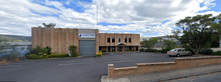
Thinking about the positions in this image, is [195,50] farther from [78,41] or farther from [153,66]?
[78,41]

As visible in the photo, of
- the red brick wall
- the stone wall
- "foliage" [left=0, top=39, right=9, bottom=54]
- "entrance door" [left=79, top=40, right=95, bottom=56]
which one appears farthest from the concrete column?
"foliage" [left=0, top=39, right=9, bottom=54]

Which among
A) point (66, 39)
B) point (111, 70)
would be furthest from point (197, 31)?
point (66, 39)

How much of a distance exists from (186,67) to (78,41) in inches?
755

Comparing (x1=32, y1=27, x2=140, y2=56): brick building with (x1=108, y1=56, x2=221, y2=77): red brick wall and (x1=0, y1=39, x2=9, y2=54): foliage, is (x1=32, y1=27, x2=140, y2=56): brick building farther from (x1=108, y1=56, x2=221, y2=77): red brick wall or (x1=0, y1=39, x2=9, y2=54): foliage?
(x1=108, y1=56, x2=221, y2=77): red brick wall

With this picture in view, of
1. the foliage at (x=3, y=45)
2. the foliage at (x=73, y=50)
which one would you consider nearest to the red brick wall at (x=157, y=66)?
the foliage at (x=73, y=50)

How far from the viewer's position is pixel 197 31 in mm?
17031

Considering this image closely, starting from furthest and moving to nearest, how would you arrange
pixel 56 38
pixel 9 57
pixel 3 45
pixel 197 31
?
pixel 56 38
pixel 197 31
pixel 9 57
pixel 3 45

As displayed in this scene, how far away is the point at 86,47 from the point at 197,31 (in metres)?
22.3

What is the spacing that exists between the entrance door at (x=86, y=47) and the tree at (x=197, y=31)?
58.9 feet

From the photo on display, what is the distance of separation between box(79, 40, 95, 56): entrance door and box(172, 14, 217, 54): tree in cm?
1795

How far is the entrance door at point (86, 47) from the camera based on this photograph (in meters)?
21.0

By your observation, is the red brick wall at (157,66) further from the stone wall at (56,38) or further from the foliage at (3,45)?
the foliage at (3,45)

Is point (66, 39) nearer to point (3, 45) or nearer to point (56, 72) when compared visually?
point (3, 45)

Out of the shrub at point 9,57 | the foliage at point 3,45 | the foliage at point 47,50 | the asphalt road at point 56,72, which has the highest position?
the foliage at point 3,45
